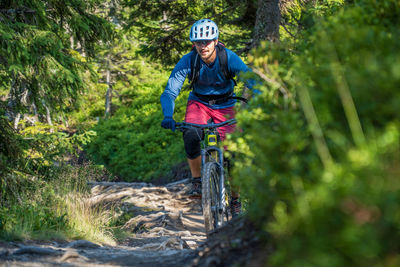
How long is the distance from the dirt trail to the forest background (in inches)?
18.9

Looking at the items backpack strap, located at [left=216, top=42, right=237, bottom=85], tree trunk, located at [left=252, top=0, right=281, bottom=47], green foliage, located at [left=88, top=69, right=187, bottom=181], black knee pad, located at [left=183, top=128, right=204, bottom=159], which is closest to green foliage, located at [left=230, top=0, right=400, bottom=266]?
black knee pad, located at [left=183, top=128, right=204, bottom=159]

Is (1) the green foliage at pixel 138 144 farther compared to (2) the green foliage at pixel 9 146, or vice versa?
(1) the green foliage at pixel 138 144

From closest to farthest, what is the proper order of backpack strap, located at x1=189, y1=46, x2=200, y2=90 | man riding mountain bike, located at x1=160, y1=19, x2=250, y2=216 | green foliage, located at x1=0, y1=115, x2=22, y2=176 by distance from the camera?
man riding mountain bike, located at x1=160, y1=19, x2=250, y2=216 < backpack strap, located at x1=189, y1=46, x2=200, y2=90 < green foliage, located at x1=0, y1=115, x2=22, y2=176

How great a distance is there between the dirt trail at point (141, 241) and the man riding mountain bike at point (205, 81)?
114 cm

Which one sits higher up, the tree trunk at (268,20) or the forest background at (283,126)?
the tree trunk at (268,20)

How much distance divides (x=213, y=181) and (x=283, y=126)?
276 centimetres

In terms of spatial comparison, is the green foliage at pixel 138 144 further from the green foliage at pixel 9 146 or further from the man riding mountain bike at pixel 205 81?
the man riding mountain bike at pixel 205 81

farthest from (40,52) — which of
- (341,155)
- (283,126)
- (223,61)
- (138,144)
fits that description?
(138,144)

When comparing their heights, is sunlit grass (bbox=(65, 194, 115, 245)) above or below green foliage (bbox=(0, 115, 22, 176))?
below

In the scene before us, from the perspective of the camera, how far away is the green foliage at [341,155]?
59.6 inches

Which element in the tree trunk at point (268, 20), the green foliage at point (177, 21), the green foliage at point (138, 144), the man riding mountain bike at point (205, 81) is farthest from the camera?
the green foliage at point (138, 144)

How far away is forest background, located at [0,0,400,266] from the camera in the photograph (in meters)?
1.59

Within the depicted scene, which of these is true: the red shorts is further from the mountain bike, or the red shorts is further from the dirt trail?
the dirt trail

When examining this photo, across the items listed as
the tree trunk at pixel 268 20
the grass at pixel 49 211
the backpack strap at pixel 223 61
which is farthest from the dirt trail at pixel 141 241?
the tree trunk at pixel 268 20
